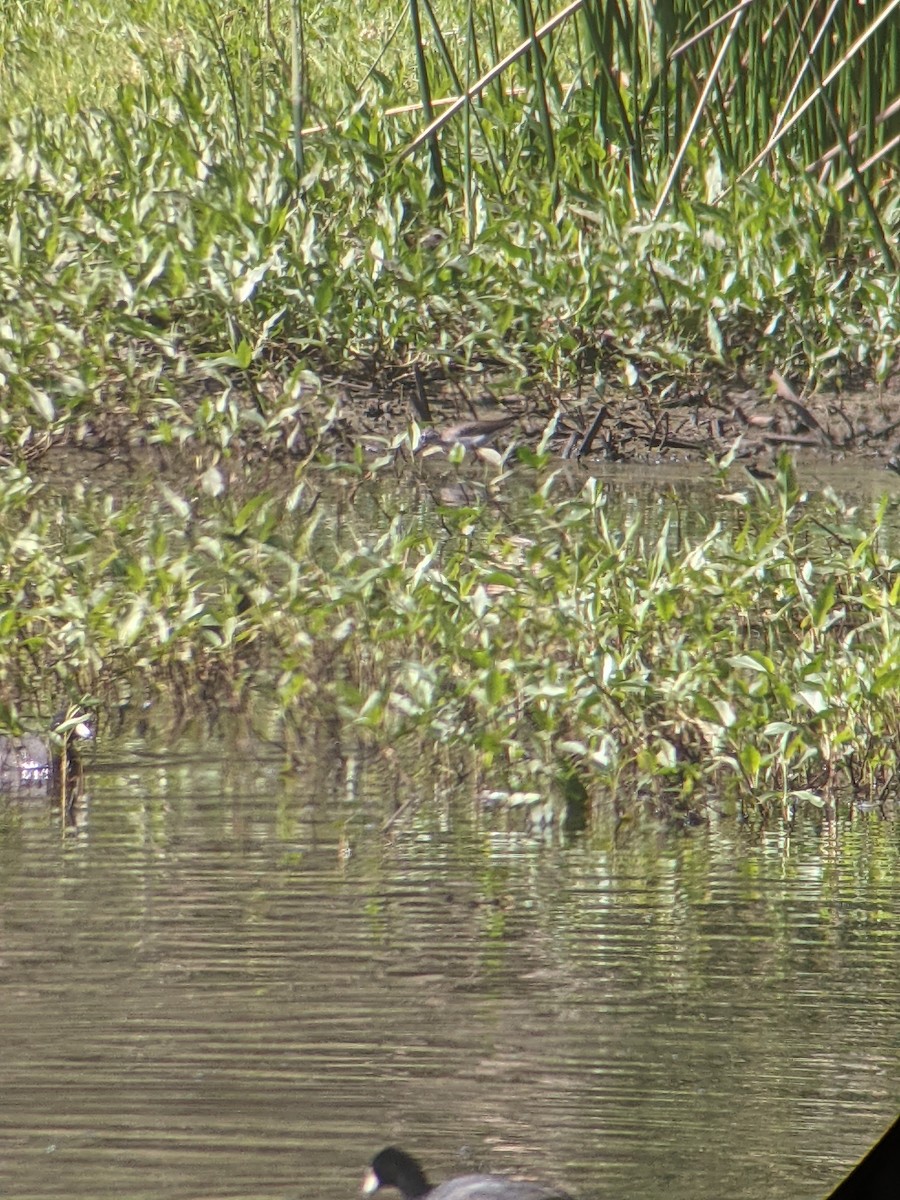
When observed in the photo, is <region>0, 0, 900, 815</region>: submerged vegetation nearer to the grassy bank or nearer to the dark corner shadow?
the grassy bank

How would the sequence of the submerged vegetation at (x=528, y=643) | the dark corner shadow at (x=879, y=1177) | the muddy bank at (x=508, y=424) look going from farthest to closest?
1. the muddy bank at (x=508, y=424)
2. the submerged vegetation at (x=528, y=643)
3. the dark corner shadow at (x=879, y=1177)

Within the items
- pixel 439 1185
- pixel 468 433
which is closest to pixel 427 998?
pixel 439 1185

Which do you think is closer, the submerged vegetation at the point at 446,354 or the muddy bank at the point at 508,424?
the submerged vegetation at the point at 446,354

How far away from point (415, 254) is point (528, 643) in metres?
2.06

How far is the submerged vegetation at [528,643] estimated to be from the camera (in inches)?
111

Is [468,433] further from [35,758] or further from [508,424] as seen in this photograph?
[35,758]

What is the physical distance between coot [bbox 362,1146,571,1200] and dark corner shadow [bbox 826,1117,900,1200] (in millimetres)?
421

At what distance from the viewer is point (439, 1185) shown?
5.99ft

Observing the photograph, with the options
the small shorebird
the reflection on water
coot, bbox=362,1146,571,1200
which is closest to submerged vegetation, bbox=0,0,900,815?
the small shorebird

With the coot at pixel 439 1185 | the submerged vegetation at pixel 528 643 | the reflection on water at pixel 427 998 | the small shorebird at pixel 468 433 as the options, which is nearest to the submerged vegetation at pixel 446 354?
the submerged vegetation at pixel 528 643

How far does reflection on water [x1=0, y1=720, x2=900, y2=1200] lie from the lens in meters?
1.90

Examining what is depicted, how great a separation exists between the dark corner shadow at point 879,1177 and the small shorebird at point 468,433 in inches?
127

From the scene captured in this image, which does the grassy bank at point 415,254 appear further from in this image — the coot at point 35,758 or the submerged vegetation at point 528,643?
the coot at point 35,758

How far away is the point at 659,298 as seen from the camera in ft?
15.8
